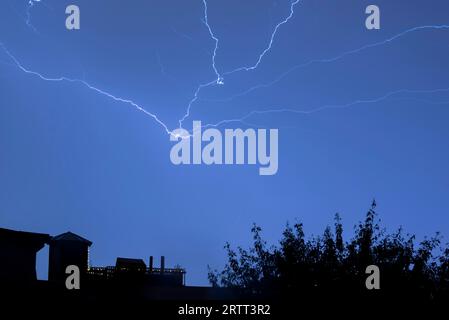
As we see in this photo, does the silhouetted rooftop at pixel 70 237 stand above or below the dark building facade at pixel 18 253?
above

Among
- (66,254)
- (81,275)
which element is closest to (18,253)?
(81,275)

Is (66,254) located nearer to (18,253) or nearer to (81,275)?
(81,275)

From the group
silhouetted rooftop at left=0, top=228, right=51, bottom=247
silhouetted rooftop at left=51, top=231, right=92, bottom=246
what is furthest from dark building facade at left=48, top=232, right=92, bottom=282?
silhouetted rooftop at left=0, top=228, right=51, bottom=247

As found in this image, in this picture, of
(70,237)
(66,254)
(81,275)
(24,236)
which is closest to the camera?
(24,236)

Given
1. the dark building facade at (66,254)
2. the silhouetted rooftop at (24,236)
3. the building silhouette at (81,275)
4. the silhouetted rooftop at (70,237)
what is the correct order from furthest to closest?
the silhouetted rooftop at (70,237) → the dark building facade at (66,254) → the silhouetted rooftop at (24,236) → the building silhouette at (81,275)

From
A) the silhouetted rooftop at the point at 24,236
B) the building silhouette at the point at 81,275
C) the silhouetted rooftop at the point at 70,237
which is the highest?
the silhouetted rooftop at the point at 70,237

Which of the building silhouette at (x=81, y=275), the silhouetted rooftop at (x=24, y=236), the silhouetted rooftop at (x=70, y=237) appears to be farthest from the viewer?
the silhouetted rooftop at (x=70, y=237)

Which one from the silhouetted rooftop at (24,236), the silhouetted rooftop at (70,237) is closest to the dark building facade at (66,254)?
the silhouetted rooftop at (70,237)

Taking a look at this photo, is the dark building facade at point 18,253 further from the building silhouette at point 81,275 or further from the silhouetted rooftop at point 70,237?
the silhouetted rooftop at point 70,237

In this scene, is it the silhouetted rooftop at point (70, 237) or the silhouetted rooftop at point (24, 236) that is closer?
the silhouetted rooftop at point (24, 236)

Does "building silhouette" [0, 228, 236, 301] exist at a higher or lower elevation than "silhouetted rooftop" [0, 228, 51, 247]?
lower

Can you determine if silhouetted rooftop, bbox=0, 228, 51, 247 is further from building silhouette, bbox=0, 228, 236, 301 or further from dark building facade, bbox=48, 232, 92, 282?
dark building facade, bbox=48, 232, 92, 282
